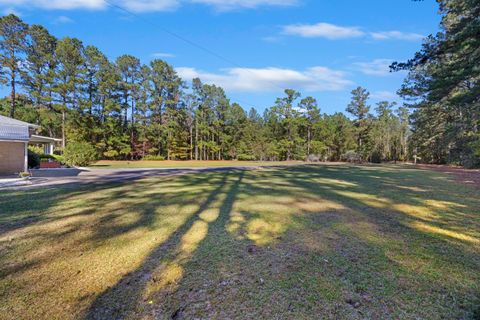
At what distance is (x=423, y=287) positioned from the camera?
94.4 inches

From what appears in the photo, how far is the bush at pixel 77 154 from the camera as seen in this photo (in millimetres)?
19172

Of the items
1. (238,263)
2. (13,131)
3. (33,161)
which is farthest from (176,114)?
(238,263)

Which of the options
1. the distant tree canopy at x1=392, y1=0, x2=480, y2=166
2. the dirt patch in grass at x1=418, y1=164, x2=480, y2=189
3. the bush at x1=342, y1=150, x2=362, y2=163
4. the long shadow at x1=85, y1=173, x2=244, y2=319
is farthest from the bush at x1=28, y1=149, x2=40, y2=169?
the bush at x1=342, y1=150, x2=362, y2=163

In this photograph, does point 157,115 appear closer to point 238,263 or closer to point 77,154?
point 77,154

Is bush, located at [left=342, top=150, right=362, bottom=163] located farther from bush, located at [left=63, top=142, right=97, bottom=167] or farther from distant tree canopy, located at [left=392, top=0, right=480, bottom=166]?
bush, located at [left=63, top=142, right=97, bottom=167]

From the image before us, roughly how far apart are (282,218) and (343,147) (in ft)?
156

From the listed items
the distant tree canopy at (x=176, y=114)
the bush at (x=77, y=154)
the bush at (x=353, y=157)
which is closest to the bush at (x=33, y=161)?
the bush at (x=77, y=154)

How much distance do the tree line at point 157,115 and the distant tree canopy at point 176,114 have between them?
13 cm

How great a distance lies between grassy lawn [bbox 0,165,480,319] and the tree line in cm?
2474

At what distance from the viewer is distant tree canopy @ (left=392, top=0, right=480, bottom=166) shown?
26.9ft

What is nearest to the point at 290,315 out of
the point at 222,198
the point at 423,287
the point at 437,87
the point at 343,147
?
the point at 423,287

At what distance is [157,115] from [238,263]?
122ft

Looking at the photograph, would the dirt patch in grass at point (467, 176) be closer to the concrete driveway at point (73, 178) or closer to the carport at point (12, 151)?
the concrete driveway at point (73, 178)

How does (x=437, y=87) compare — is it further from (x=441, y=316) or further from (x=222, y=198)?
(x=441, y=316)
